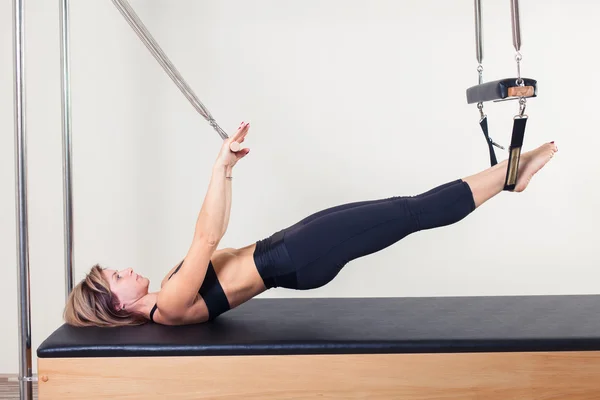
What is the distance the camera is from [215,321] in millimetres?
2662

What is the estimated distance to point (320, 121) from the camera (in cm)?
405

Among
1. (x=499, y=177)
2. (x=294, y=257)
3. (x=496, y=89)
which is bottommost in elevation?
(x=294, y=257)

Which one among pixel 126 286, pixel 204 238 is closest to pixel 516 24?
pixel 204 238

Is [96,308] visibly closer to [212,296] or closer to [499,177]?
[212,296]

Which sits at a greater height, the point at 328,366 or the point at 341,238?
the point at 341,238

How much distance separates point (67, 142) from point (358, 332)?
1398 millimetres

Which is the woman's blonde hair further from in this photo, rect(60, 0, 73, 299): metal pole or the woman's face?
rect(60, 0, 73, 299): metal pole

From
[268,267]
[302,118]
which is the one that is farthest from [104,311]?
[302,118]

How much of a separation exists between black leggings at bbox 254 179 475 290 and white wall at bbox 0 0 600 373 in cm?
134

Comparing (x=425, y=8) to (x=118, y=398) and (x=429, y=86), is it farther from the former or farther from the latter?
(x=118, y=398)

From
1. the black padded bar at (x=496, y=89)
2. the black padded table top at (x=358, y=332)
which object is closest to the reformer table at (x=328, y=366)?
the black padded table top at (x=358, y=332)

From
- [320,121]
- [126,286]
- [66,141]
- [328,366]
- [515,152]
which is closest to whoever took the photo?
[328,366]

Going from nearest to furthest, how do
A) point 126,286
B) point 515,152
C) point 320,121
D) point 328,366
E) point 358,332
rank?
1. point 328,366
2. point 358,332
3. point 515,152
4. point 126,286
5. point 320,121

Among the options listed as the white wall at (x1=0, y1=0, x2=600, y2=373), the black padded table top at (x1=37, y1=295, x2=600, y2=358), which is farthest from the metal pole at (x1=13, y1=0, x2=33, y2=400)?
the white wall at (x1=0, y1=0, x2=600, y2=373)
